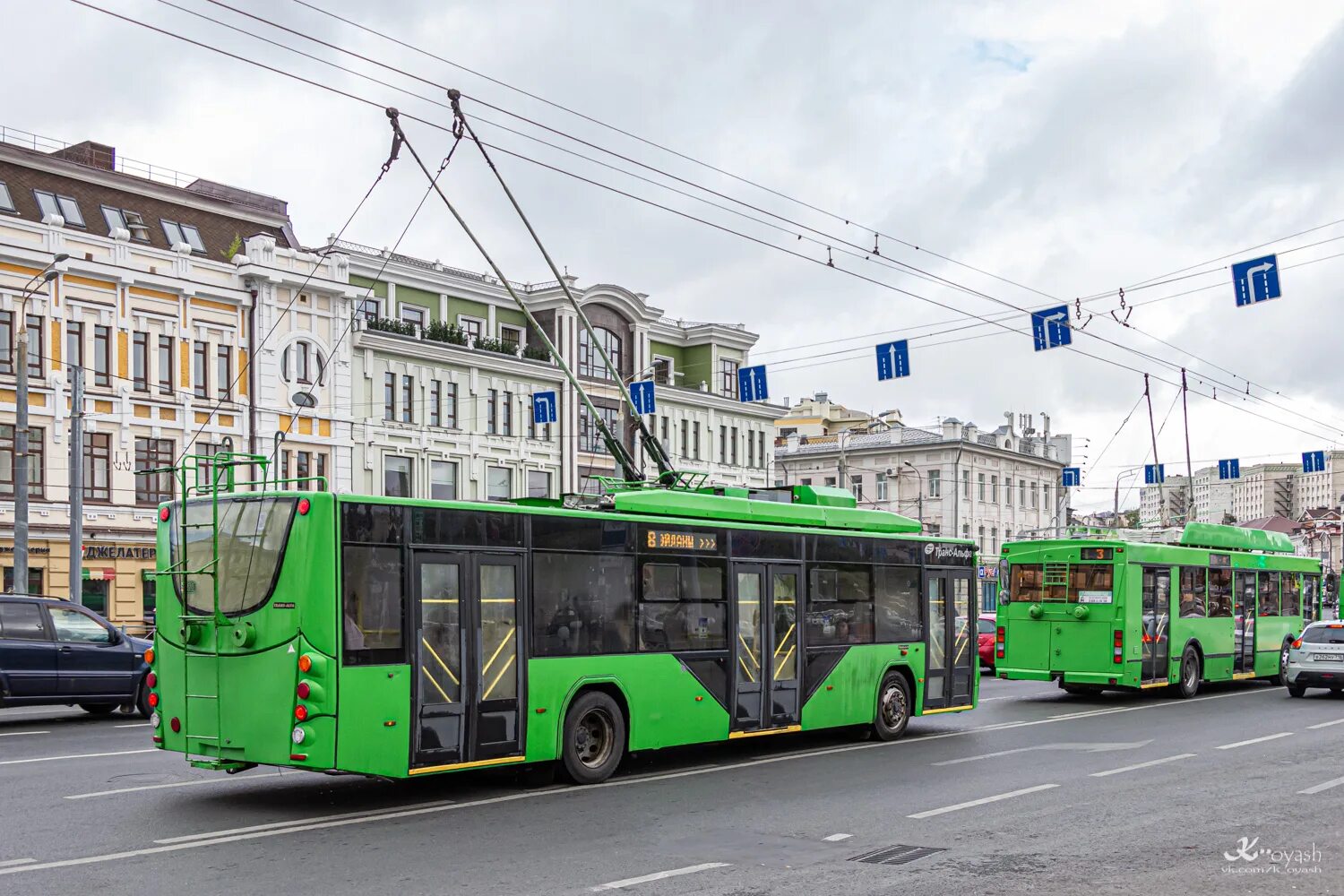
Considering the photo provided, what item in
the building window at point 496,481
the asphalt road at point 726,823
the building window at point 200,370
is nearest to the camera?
the asphalt road at point 726,823

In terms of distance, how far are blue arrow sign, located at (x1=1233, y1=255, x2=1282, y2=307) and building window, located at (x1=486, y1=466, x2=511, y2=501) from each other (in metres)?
35.6

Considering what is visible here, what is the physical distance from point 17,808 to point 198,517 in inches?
104

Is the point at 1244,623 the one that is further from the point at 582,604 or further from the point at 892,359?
the point at 582,604

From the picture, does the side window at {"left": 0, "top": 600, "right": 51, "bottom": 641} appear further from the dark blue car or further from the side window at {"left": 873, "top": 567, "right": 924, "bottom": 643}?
the side window at {"left": 873, "top": 567, "right": 924, "bottom": 643}

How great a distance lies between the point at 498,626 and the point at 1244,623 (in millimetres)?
19750

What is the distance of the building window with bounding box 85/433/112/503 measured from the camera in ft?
139

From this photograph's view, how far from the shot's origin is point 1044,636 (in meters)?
25.1

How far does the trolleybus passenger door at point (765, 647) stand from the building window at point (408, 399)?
38.2 m

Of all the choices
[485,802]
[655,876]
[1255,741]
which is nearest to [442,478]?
[1255,741]

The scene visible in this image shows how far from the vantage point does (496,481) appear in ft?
185

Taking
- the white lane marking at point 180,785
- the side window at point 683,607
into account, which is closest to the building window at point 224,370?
the white lane marking at point 180,785

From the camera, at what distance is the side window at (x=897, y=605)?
17719 millimetres

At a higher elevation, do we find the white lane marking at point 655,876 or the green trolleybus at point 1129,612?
the green trolleybus at point 1129,612

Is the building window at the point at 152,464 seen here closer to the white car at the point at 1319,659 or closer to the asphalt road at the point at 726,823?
the asphalt road at the point at 726,823
